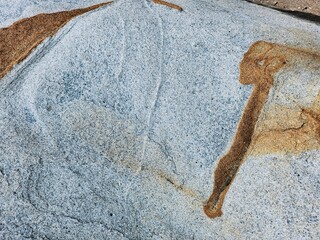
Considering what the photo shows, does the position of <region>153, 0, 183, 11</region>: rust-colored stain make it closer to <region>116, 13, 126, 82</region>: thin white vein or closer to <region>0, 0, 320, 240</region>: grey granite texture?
<region>0, 0, 320, 240</region>: grey granite texture

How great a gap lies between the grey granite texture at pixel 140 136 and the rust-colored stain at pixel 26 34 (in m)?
0.10

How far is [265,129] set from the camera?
12.0 feet

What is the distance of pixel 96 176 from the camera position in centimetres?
348

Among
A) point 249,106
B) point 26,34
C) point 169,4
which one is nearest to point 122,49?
point 169,4

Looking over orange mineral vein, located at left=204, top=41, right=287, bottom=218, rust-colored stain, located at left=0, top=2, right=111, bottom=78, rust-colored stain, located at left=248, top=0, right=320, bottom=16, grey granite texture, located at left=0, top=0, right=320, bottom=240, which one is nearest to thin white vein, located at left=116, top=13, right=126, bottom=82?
grey granite texture, located at left=0, top=0, right=320, bottom=240

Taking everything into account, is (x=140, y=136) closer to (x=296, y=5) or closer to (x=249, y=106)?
(x=249, y=106)

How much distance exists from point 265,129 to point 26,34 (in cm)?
239

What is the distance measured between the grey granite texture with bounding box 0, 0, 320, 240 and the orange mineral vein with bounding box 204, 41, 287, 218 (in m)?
0.06

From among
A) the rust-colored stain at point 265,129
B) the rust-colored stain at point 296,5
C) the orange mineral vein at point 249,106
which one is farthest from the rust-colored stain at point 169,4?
the rust-colored stain at point 296,5

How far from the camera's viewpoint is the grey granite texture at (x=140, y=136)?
10.8 ft

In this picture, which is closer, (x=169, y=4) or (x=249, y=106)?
(x=249, y=106)

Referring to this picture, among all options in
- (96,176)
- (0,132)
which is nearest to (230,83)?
(96,176)

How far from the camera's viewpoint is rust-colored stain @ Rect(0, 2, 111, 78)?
4.09 metres

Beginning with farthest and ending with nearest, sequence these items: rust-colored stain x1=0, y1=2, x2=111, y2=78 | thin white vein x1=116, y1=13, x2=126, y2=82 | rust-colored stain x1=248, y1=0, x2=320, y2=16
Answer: rust-colored stain x1=248, y1=0, x2=320, y2=16 < rust-colored stain x1=0, y1=2, x2=111, y2=78 < thin white vein x1=116, y1=13, x2=126, y2=82
